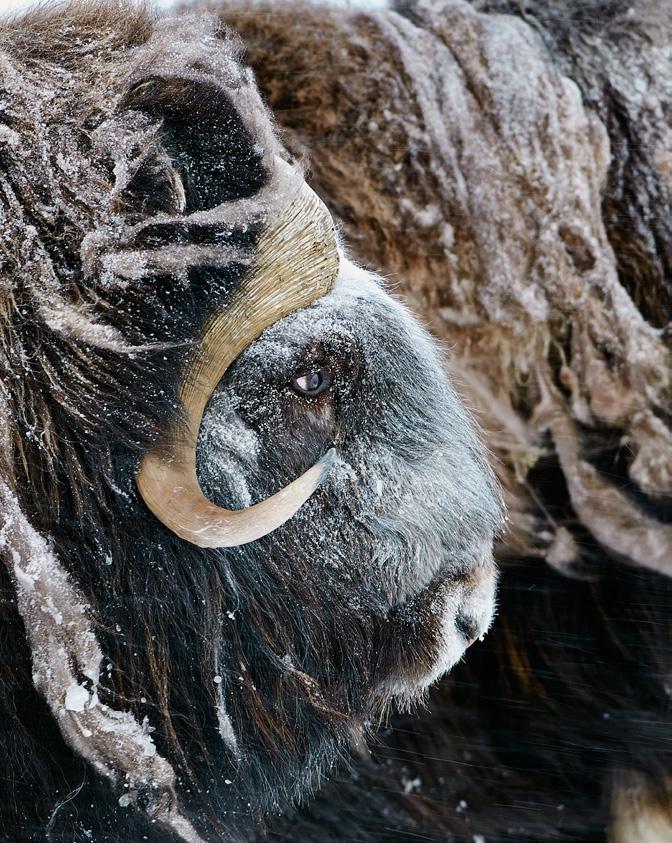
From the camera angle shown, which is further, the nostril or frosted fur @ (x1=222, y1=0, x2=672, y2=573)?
Answer: frosted fur @ (x1=222, y1=0, x2=672, y2=573)

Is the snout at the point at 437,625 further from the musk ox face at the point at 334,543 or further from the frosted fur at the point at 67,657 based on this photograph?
the frosted fur at the point at 67,657

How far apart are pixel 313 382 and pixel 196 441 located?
0.25 metres

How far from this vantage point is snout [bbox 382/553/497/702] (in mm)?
1941

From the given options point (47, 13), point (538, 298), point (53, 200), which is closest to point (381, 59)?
point (538, 298)

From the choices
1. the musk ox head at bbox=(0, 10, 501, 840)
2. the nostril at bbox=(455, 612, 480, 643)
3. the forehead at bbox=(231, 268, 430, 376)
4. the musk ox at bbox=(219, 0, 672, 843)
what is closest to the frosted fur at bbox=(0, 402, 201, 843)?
the musk ox head at bbox=(0, 10, 501, 840)

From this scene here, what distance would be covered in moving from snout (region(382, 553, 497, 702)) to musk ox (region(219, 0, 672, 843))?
51 cm

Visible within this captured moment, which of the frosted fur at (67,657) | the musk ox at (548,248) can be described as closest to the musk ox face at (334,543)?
the frosted fur at (67,657)

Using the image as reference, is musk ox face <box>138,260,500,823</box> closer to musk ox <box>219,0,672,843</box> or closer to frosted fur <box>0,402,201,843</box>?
frosted fur <box>0,402,201,843</box>

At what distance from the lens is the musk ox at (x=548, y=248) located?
7.64 feet

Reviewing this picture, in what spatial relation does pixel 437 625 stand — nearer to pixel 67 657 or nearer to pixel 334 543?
pixel 334 543

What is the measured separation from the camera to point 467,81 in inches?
92.0

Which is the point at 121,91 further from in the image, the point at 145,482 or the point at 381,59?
the point at 381,59

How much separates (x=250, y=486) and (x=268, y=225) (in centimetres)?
48

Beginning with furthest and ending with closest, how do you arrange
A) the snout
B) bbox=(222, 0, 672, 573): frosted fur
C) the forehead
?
bbox=(222, 0, 672, 573): frosted fur < the snout < the forehead
